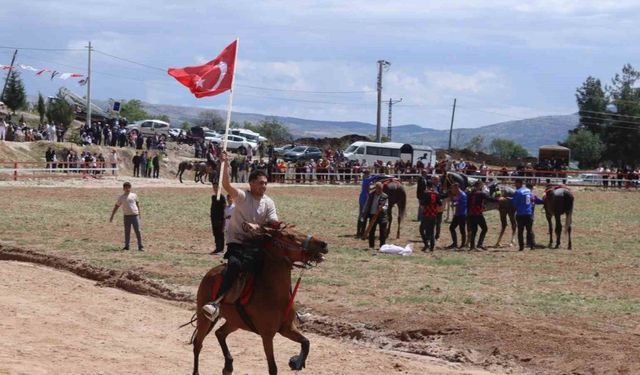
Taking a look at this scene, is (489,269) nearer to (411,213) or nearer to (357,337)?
(357,337)

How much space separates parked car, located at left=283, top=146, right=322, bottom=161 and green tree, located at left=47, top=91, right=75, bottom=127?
1594 centimetres

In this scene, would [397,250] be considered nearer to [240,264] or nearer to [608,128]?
[240,264]

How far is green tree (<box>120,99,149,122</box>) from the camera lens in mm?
122125

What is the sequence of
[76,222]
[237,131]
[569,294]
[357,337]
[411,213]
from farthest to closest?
[237,131], [411,213], [76,222], [569,294], [357,337]

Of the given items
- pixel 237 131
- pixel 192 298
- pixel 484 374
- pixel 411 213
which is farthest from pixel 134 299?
pixel 237 131

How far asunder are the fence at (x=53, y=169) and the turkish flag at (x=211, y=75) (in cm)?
3578

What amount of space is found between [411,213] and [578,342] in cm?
2351

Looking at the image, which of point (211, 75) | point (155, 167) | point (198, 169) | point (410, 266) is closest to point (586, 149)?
point (198, 169)

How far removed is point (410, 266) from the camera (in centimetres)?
2162

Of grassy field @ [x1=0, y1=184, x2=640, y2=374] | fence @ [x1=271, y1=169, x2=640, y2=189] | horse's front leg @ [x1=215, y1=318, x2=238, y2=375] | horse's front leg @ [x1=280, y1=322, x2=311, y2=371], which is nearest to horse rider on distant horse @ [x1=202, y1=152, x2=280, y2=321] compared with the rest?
horse's front leg @ [x1=215, y1=318, x2=238, y2=375]

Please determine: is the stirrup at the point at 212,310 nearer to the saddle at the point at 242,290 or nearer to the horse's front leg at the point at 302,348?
the saddle at the point at 242,290

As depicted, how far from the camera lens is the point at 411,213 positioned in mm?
37438

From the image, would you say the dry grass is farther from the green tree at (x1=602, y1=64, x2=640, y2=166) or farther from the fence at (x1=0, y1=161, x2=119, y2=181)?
the green tree at (x1=602, y1=64, x2=640, y2=166)

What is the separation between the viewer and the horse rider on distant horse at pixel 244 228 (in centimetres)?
1129
